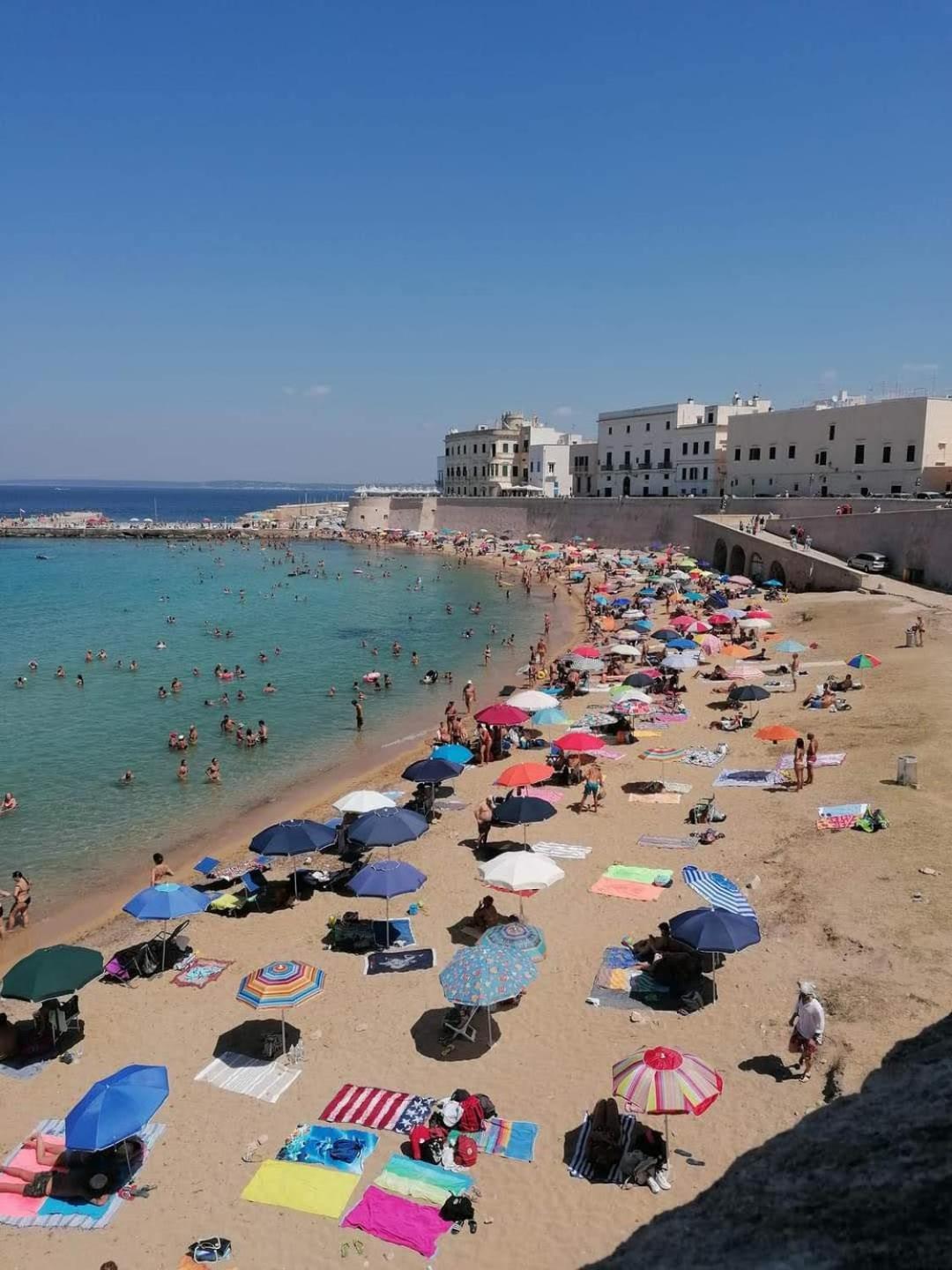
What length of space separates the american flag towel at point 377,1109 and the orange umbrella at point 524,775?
7.55 metres

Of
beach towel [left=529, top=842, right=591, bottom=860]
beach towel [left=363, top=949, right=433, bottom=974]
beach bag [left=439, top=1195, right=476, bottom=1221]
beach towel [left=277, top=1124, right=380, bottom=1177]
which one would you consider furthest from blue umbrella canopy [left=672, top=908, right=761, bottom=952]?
beach towel [left=529, top=842, right=591, bottom=860]

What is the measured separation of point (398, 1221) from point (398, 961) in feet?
15.2

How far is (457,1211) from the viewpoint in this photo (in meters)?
7.89

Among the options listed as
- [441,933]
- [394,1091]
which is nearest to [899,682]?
[441,933]

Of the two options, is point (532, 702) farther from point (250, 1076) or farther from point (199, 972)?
point (250, 1076)

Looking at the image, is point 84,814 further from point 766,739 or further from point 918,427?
point 918,427

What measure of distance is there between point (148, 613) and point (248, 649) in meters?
15.0

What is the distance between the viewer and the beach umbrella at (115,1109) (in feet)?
26.9

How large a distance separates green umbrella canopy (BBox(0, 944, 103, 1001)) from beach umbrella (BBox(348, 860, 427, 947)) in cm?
353

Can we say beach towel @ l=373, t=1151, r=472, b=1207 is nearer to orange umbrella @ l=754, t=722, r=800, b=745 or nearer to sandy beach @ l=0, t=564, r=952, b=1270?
sandy beach @ l=0, t=564, r=952, b=1270

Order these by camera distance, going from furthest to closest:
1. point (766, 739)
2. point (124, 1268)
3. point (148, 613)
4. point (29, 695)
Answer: point (148, 613), point (29, 695), point (766, 739), point (124, 1268)

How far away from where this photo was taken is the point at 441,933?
43.6 ft

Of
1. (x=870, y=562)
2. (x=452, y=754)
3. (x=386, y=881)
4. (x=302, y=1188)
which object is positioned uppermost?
(x=870, y=562)

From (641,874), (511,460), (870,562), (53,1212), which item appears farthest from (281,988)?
(511,460)
